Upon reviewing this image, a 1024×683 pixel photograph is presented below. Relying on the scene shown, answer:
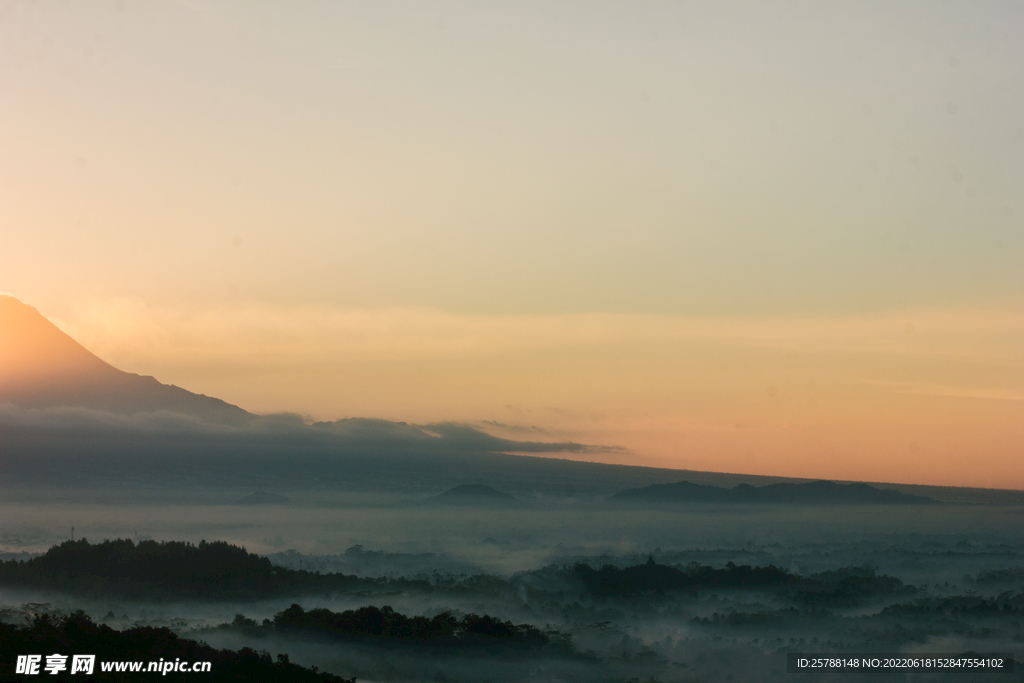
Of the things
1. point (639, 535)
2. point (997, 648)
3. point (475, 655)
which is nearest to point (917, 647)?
point (997, 648)

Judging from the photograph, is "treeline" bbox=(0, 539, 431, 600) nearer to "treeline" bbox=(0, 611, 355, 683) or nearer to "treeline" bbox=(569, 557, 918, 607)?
"treeline" bbox=(569, 557, 918, 607)

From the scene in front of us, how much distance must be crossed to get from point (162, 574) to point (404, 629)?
820 inches

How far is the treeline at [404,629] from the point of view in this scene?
34531 millimetres

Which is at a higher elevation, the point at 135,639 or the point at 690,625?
the point at 135,639

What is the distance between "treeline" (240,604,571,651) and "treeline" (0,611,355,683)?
11048 millimetres

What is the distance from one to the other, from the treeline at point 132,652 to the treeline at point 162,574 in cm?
2305

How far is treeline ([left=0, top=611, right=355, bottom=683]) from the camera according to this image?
19484 mm

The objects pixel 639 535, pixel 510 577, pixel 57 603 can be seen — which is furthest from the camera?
pixel 639 535

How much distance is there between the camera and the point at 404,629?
35.4m

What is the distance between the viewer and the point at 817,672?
3391cm

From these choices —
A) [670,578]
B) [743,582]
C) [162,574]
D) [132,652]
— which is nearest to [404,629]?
[132,652]

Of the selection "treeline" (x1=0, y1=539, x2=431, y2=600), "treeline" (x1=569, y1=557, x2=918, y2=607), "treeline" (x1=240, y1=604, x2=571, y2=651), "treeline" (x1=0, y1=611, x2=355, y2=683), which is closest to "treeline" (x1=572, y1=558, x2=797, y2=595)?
"treeline" (x1=569, y1=557, x2=918, y2=607)

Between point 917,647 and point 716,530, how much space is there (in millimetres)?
32299

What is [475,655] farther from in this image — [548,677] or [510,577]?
[510,577]
